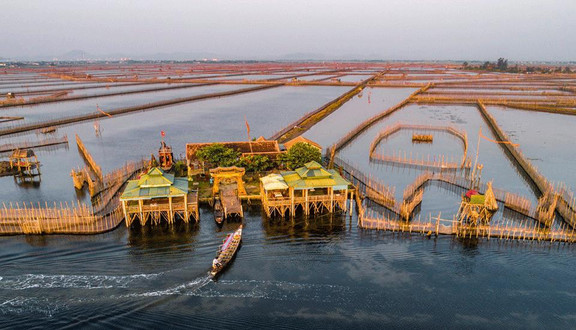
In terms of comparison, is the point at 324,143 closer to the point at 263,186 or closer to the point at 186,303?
the point at 263,186

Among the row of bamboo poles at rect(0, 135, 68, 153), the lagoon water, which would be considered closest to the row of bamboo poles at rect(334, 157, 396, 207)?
the lagoon water

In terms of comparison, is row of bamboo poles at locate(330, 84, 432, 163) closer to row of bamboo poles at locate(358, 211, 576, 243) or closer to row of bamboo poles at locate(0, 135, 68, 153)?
row of bamboo poles at locate(358, 211, 576, 243)

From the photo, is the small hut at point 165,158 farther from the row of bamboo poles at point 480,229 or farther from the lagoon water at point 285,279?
the row of bamboo poles at point 480,229

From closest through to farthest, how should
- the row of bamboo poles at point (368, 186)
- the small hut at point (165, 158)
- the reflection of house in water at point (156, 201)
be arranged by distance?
the reflection of house in water at point (156, 201) → the row of bamboo poles at point (368, 186) → the small hut at point (165, 158)

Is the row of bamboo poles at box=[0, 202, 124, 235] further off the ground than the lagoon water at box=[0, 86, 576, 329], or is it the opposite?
the row of bamboo poles at box=[0, 202, 124, 235]

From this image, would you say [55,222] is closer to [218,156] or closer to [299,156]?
[218,156]

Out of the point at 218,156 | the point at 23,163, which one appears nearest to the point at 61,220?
the point at 218,156

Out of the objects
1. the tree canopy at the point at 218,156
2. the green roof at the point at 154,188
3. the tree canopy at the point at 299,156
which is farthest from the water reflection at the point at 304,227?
the tree canopy at the point at 218,156
